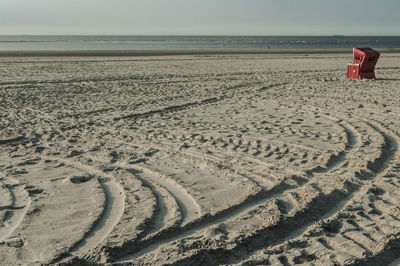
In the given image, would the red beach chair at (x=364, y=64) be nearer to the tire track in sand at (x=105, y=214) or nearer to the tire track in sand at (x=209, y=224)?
the tire track in sand at (x=209, y=224)

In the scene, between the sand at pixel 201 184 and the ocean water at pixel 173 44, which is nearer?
the sand at pixel 201 184

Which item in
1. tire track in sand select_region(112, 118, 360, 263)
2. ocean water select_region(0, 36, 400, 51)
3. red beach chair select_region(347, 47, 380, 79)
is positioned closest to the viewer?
tire track in sand select_region(112, 118, 360, 263)

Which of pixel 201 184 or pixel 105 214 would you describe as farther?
pixel 201 184

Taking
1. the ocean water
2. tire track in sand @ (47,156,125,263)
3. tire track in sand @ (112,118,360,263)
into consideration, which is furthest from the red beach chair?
the ocean water

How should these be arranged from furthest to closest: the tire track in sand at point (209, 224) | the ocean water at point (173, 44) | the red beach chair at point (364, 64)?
the ocean water at point (173, 44) < the red beach chair at point (364, 64) < the tire track in sand at point (209, 224)

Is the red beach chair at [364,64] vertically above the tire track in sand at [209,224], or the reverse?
the red beach chair at [364,64]

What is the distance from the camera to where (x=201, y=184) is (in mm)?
4332

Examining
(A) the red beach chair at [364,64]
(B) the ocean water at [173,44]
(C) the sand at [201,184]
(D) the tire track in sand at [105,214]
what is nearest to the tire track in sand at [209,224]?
(C) the sand at [201,184]

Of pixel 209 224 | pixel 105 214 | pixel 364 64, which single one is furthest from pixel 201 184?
pixel 364 64

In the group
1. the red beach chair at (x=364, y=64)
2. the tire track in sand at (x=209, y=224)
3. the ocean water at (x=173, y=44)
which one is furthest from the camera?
the ocean water at (x=173, y=44)

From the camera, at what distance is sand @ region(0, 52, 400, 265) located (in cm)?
300

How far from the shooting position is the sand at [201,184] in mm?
3004

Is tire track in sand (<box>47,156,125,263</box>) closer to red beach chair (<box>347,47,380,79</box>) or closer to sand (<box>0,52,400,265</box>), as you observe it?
sand (<box>0,52,400,265</box>)

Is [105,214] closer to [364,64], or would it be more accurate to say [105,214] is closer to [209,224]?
[209,224]
